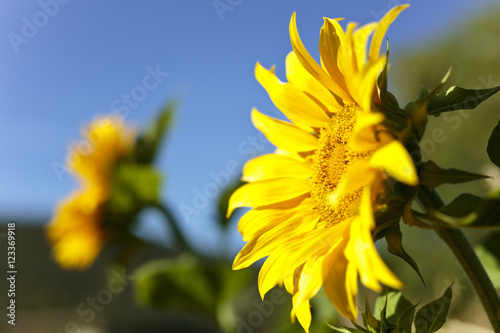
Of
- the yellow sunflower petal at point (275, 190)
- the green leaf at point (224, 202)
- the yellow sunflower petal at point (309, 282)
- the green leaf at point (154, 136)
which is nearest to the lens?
the yellow sunflower petal at point (309, 282)

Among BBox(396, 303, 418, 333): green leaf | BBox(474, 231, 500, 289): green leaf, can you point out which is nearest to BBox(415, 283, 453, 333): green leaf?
BBox(396, 303, 418, 333): green leaf

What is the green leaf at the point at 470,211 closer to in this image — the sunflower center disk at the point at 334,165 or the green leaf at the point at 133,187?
the sunflower center disk at the point at 334,165

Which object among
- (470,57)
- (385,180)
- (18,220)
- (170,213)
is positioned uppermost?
(470,57)

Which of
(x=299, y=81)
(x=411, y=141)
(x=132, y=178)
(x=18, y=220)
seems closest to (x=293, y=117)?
(x=299, y=81)

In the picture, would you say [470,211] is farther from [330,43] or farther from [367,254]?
[330,43]

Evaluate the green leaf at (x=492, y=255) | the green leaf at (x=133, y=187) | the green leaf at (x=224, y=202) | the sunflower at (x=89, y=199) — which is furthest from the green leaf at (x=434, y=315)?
the sunflower at (x=89, y=199)

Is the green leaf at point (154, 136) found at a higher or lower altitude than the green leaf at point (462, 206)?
higher

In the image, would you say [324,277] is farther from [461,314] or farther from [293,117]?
[461,314]
